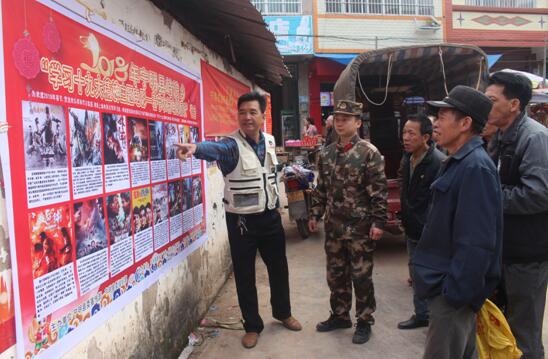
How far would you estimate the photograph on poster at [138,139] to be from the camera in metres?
2.38

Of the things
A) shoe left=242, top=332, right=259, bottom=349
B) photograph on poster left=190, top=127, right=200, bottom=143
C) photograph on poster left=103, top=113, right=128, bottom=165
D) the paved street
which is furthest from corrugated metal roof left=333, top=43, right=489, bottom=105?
photograph on poster left=103, top=113, right=128, bottom=165

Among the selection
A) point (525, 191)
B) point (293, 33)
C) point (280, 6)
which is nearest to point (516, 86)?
point (525, 191)

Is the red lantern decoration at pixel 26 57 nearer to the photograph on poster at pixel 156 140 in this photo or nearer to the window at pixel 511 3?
the photograph on poster at pixel 156 140

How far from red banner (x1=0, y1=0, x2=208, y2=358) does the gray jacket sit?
2.15 meters

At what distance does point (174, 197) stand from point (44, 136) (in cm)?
142

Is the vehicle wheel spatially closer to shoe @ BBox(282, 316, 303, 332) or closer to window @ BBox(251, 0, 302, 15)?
shoe @ BBox(282, 316, 303, 332)

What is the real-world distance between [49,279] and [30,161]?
494 mm

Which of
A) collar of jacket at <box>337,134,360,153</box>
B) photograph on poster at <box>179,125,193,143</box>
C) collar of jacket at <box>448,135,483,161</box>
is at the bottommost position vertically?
collar of jacket at <box>448,135,483,161</box>

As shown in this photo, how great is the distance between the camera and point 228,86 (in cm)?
497

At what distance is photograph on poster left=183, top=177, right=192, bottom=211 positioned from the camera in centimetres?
324

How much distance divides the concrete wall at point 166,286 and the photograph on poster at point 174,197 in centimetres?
46

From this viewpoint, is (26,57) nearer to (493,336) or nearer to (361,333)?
(493,336)

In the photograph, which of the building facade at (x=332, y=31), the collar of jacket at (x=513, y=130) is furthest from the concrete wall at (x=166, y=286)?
the building facade at (x=332, y=31)

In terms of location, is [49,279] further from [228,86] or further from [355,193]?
[228,86]
